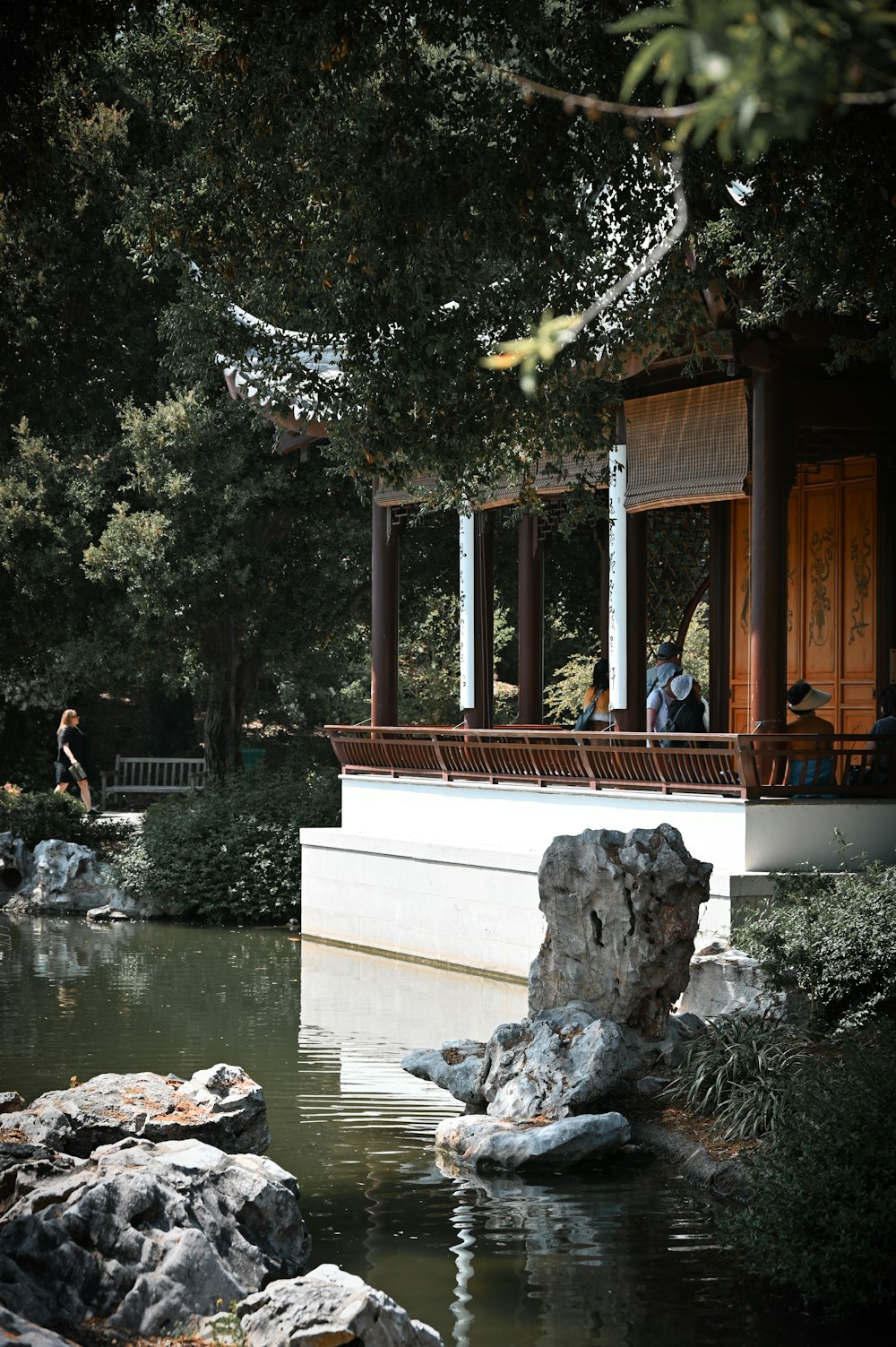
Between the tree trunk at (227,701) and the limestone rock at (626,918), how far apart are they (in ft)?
47.1

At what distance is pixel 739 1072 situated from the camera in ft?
29.7

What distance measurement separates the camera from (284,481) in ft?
72.0

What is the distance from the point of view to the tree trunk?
23.9 meters

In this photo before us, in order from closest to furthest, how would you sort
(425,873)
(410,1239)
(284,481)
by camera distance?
(410,1239), (425,873), (284,481)

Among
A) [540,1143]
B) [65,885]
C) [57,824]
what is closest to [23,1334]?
[540,1143]

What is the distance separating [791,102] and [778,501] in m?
10.7

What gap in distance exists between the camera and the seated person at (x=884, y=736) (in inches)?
506

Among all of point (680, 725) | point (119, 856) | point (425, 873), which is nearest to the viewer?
point (680, 725)

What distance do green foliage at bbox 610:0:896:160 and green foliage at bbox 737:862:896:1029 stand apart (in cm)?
723

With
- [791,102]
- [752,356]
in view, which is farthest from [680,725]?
[791,102]

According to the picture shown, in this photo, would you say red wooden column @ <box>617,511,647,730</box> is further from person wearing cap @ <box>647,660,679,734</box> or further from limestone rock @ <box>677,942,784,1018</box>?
limestone rock @ <box>677,942,784,1018</box>

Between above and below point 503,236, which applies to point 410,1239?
below

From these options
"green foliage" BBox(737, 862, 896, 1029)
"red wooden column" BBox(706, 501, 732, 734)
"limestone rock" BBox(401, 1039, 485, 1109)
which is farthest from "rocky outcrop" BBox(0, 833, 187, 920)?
"green foliage" BBox(737, 862, 896, 1029)

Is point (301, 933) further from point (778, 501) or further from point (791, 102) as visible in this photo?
point (791, 102)
